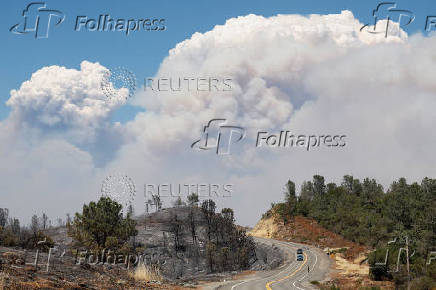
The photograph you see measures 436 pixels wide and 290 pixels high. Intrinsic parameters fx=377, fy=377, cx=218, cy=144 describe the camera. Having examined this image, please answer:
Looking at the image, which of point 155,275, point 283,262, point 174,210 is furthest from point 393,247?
point 174,210

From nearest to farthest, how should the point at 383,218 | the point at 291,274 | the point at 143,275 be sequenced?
the point at 143,275 < the point at 291,274 < the point at 383,218

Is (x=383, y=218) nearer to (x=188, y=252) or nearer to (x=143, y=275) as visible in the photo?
(x=188, y=252)

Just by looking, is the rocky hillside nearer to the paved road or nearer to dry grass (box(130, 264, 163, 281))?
dry grass (box(130, 264, 163, 281))

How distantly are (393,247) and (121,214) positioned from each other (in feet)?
130

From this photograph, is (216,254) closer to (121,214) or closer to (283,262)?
(283,262)

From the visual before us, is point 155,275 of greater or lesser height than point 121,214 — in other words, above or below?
below

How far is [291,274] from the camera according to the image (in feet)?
181

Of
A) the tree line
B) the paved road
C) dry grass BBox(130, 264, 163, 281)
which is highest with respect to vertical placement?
the tree line

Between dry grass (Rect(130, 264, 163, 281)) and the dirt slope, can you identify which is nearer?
dry grass (Rect(130, 264, 163, 281))

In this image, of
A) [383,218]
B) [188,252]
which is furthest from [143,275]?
[383,218]

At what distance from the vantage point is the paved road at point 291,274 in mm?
40500

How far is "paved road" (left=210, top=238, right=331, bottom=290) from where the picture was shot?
40500 mm

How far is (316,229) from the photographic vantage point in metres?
104

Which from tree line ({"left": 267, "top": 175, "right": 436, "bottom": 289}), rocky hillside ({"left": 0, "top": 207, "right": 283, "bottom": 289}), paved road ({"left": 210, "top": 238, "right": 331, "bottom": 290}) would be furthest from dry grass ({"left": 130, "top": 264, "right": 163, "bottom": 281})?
tree line ({"left": 267, "top": 175, "right": 436, "bottom": 289})
